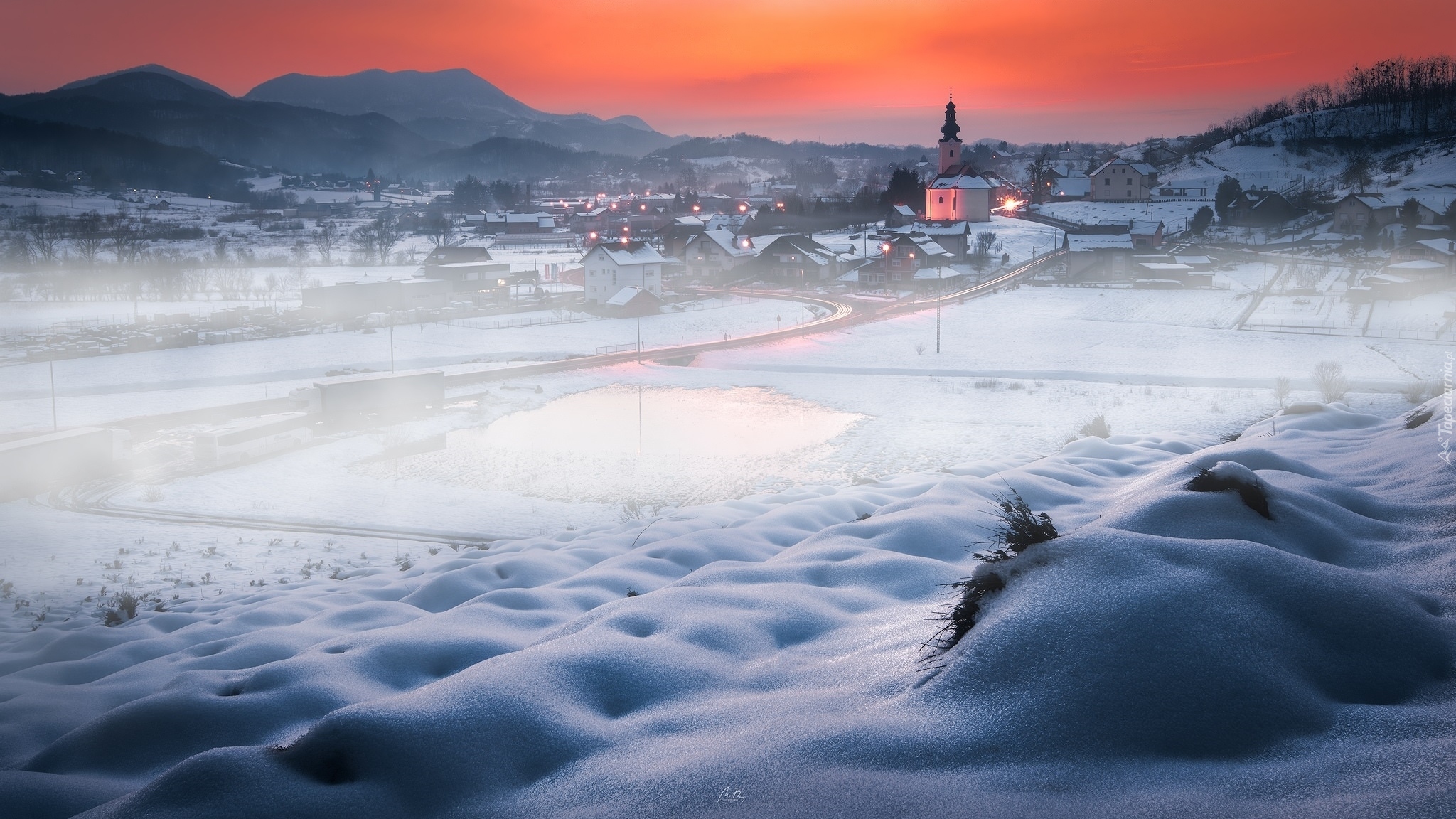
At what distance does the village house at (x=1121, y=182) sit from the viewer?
267ft

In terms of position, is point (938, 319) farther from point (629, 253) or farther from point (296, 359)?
point (296, 359)

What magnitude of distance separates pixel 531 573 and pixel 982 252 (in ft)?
192

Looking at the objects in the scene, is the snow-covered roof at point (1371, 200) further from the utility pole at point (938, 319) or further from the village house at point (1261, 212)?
the utility pole at point (938, 319)

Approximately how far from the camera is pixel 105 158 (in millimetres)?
56812

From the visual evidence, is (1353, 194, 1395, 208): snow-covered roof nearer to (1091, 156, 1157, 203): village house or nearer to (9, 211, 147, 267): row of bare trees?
(1091, 156, 1157, 203): village house

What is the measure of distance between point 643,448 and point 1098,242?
47.8 m

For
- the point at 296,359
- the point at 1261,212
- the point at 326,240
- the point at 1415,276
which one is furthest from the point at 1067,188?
the point at 296,359

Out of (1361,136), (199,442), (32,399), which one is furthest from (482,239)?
(1361,136)

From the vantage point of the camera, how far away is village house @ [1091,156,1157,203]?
81250 millimetres

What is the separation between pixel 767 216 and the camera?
270ft

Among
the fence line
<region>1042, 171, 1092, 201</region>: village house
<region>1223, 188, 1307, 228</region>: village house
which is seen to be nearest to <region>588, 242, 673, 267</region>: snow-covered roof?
the fence line

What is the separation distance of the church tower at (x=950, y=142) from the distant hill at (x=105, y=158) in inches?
2743

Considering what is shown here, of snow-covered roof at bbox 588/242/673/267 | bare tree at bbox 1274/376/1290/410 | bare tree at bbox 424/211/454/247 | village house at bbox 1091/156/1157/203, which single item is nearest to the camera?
bare tree at bbox 1274/376/1290/410

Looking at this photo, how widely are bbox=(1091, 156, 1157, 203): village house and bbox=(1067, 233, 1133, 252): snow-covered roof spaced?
25.0 metres
